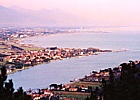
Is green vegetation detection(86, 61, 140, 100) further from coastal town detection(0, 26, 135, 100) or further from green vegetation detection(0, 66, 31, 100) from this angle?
green vegetation detection(0, 66, 31, 100)

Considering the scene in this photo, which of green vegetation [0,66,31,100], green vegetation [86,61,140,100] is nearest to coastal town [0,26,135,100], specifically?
green vegetation [86,61,140,100]

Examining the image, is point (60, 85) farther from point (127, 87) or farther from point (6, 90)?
point (6, 90)

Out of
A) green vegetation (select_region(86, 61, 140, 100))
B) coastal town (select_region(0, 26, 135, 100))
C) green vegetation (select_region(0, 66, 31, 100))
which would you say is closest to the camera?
green vegetation (select_region(0, 66, 31, 100))

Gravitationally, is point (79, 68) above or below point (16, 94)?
below

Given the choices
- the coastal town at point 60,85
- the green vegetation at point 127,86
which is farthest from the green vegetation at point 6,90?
the coastal town at point 60,85

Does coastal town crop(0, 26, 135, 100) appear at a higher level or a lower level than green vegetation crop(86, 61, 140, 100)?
lower

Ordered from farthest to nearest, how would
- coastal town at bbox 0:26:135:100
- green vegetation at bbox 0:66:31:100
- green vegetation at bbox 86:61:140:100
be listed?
coastal town at bbox 0:26:135:100 → green vegetation at bbox 86:61:140:100 → green vegetation at bbox 0:66:31:100

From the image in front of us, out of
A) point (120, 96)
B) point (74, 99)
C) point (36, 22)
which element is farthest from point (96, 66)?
point (36, 22)

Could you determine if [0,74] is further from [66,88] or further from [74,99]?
[66,88]

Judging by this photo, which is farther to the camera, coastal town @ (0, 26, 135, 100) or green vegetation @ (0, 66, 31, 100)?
coastal town @ (0, 26, 135, 100)

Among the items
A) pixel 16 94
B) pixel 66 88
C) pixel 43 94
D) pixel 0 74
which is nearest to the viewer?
pixel 0 74

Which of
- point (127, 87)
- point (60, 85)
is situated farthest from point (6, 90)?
point (60, 85)
